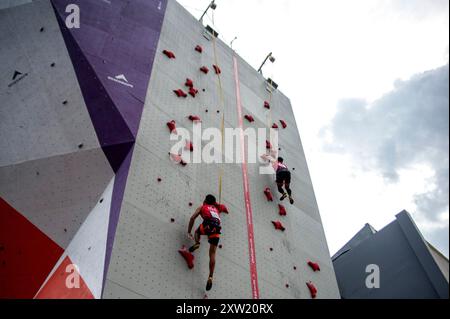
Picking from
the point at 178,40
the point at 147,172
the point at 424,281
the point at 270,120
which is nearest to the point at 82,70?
the point at 147,172

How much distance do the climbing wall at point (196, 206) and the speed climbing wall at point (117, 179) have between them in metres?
0.02

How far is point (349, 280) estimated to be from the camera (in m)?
7.91

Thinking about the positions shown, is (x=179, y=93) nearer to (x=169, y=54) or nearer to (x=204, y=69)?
(x=169, y=54)

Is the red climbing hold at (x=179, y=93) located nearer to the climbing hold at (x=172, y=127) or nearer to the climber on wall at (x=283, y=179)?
the climbing hold at (x=172, y=127)

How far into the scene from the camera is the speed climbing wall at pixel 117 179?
4180 mm

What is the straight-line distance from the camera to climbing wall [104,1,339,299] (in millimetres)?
4309

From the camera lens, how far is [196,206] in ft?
17.7

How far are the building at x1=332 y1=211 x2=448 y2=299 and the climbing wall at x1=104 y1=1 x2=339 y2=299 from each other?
974 millimetres

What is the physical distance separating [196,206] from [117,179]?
1.30m

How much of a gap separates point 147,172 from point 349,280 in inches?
218

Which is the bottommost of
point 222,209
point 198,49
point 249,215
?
point 222,209

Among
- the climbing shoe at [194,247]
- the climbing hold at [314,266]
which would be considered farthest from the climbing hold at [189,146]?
the climbing hold at [314,266]

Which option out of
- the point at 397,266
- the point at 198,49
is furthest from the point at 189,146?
the point at 397,266
